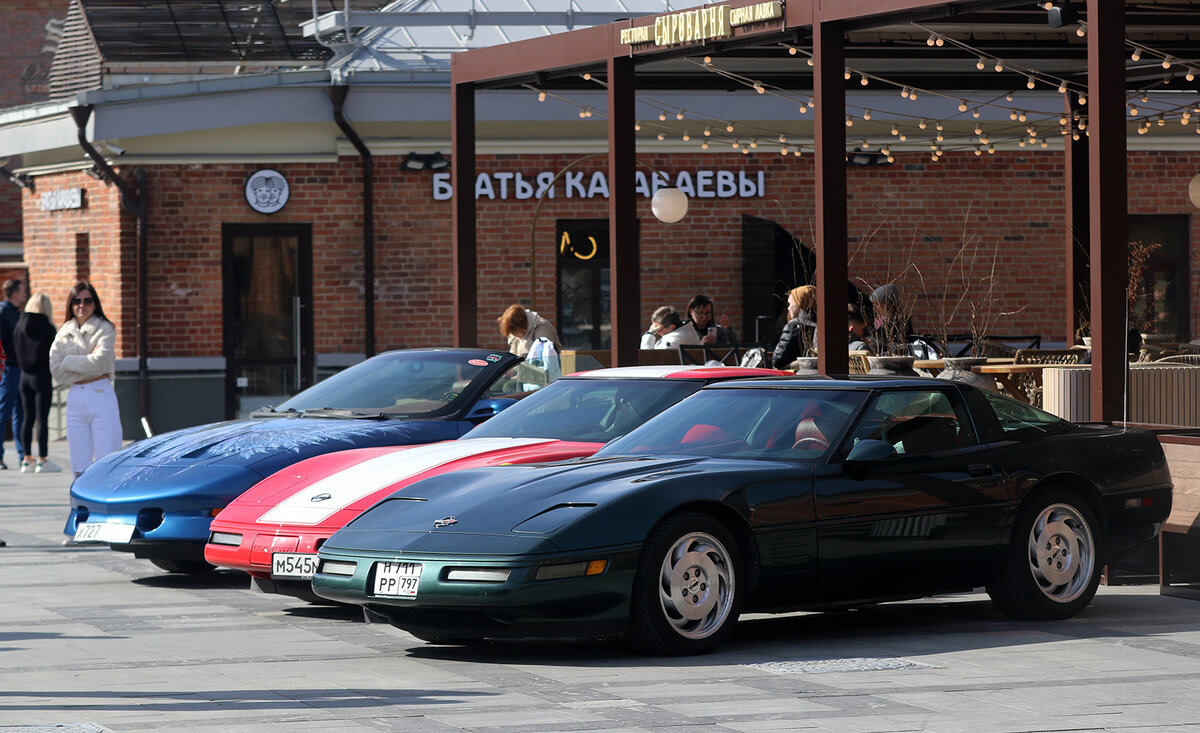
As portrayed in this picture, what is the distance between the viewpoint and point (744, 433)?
8.59m

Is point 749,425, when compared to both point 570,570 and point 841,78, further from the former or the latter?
point 841,78

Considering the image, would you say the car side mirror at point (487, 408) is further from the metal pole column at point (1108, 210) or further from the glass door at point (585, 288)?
the glass door at point (585, 288)

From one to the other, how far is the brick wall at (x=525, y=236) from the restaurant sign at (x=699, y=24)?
789 cm

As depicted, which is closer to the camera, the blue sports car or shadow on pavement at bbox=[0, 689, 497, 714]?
shadow on pavement at bbox=[0, 689, 497, 714]

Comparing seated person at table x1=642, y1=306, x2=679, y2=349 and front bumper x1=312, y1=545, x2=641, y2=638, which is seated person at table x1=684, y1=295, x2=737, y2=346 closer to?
seated person at table x1=642, y1=306, x2=679, y2=349

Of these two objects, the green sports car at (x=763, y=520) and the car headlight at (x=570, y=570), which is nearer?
the car headlight at (x=570, y=570)

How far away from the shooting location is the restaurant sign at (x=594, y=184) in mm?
22375

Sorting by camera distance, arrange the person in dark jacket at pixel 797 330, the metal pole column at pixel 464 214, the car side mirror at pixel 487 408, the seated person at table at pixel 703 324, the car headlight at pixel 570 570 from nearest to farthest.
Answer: the car headlight at pixel 570 570 < the car side mirror at pixel 487 408 < the person in dark jacket at pixel 797 330 < the metal pole column at pixel 464 214 < the seated person at table at pixel 703 324

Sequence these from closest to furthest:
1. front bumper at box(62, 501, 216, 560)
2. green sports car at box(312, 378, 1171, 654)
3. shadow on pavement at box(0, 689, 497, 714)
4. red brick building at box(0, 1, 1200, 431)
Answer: shadow on pavement at box(0, 689, 497, 714) < green sports car at box(312, 378, 1171, 654) < front bumper at box(62, 501, 216, 560) < red brick building at box(0, 1, 1200, 431)

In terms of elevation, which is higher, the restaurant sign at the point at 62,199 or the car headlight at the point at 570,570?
the restaurant sign at the point at 62,199

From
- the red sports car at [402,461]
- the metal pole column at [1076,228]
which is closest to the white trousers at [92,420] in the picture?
the red sports car at [402,461]

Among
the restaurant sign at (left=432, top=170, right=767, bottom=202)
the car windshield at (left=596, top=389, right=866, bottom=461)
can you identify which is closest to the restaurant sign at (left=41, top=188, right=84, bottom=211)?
the restaurant sign at (left=432, top=170, right=767, bottom=202)

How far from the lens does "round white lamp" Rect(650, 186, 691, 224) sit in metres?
20.3

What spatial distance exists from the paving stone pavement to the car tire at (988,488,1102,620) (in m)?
0.14
